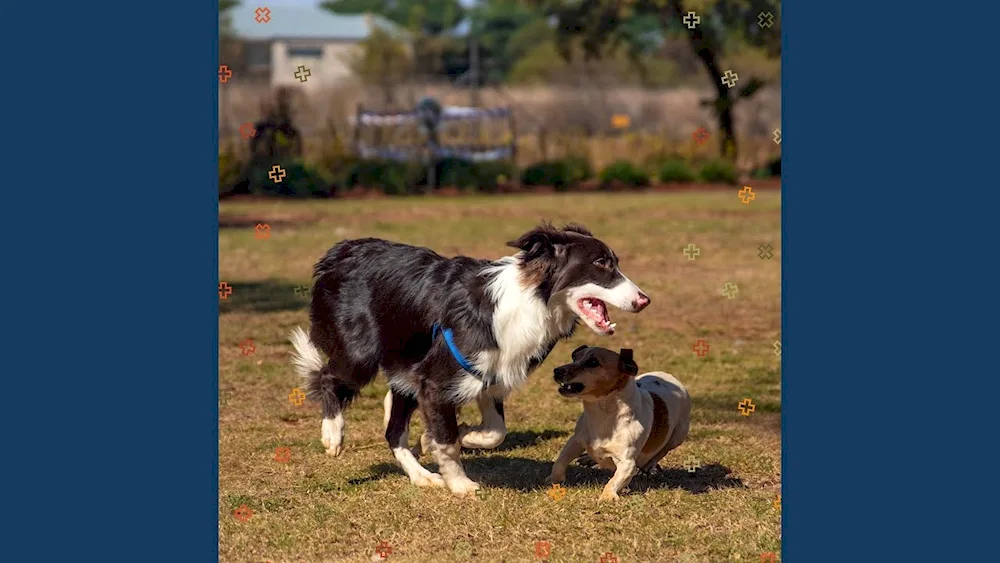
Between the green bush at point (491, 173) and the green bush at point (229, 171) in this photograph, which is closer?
the green bush at point (229, 171)

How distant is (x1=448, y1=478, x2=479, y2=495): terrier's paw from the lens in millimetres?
6535

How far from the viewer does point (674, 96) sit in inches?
1523

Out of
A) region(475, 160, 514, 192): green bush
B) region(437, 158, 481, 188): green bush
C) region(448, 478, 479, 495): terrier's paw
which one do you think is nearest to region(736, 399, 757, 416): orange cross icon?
region(448, 478, 479, 495): terrier's paw

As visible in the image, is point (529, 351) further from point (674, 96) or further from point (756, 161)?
point (674, 96)

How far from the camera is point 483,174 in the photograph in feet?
84.8

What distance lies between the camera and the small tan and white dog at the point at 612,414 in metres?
6.32

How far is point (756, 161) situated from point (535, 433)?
1623cm

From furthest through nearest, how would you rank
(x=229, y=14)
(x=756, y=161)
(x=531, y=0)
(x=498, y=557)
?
(x=531, y=0) < (x=756, y=161) < (x=229, y=14) < (x=498, y=557)

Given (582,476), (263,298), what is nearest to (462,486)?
(582,476)

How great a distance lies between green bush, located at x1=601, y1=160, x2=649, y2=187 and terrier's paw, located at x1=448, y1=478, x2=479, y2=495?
19103 mm

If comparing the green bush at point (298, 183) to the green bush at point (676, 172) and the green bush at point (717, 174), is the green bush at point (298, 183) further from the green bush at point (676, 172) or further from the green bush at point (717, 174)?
the green bush at point (717, 174)

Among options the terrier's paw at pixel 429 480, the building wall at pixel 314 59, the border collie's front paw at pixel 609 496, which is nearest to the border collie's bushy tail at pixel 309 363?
the terrier's paw at pixel 429 480

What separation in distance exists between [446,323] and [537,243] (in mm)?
701

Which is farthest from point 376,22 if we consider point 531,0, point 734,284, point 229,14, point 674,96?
point 734,284
